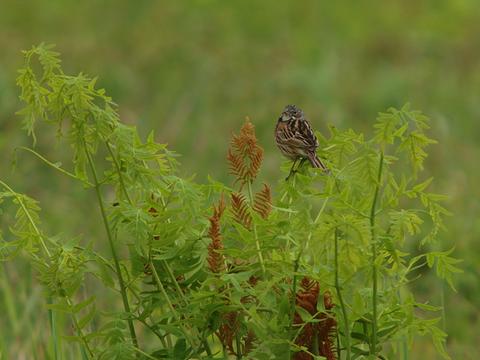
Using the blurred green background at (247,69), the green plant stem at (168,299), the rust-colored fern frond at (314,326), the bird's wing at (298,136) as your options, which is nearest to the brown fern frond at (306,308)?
the rust-colored fern frond at (314,326)

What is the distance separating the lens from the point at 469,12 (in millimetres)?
13438

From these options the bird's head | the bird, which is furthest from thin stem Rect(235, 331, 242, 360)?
the bird's head

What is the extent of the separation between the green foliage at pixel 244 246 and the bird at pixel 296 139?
0.49ft

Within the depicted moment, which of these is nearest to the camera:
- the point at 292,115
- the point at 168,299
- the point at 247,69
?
the point at 168,299

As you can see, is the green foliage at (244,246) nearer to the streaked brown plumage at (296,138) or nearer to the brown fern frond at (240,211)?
the brown fern frond at (240,211)

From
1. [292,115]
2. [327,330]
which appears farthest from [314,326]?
[292,115]

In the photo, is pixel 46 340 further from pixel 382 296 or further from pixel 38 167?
pixel 38 167

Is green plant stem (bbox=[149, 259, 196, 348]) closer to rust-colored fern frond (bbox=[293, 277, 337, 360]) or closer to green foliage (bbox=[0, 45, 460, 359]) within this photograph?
green foliage (bbox=[0, 45, 460, 359])

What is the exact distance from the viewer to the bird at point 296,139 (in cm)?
339

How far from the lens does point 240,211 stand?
10.1ft

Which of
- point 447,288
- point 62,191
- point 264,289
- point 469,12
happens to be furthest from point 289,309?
point 469,12

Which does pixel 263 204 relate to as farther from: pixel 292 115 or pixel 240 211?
pixel 292 115

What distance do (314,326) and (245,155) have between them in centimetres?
50

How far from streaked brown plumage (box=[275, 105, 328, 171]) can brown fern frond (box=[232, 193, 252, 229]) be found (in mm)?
288
